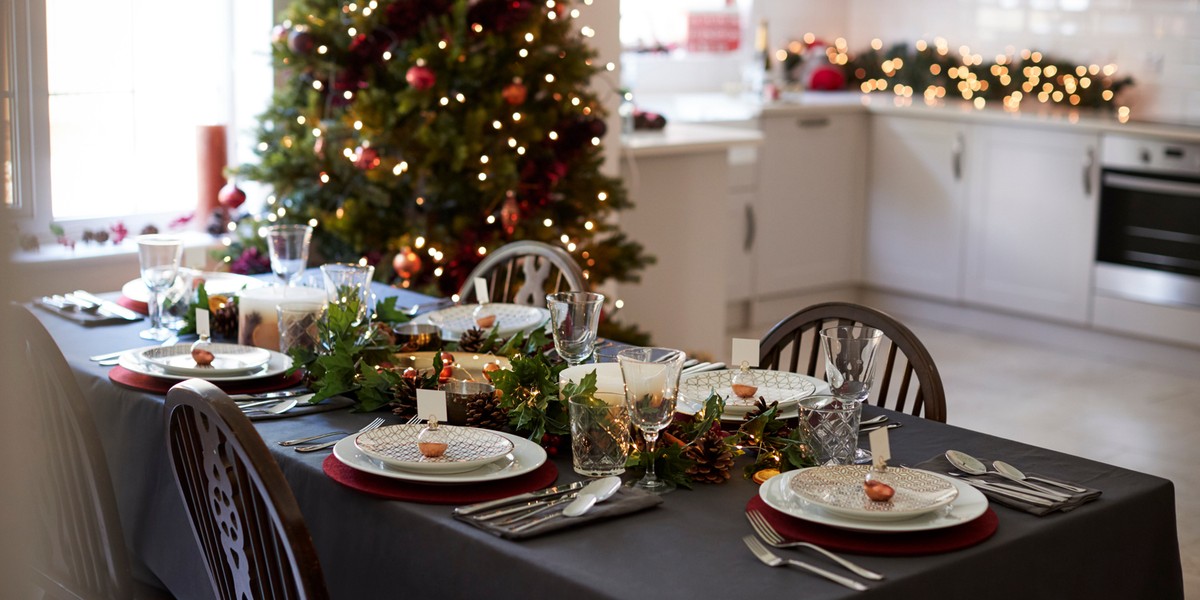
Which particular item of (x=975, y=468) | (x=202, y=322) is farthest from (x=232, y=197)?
(x=975, y=468)

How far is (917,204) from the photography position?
561cm

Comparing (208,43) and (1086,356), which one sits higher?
(208,43)

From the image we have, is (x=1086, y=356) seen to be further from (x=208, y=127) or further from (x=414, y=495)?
(x=414, y=495)

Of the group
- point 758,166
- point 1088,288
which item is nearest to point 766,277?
point 758,166

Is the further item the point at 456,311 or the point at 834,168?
the point at 834,168

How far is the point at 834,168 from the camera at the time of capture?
18.7 feet

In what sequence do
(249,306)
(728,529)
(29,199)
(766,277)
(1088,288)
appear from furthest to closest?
1. (766,277)
2. (1088,288)
3. (29,199)
4. (249,306)
5. (728,529)

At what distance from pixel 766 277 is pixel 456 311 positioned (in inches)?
A: 128

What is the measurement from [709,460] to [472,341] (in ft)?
2.25

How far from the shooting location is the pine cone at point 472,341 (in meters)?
2.15

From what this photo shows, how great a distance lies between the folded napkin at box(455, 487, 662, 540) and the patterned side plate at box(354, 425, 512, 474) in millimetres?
128

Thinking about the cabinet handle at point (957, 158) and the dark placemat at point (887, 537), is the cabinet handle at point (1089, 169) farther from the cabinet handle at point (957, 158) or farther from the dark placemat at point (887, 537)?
the dark placemat at point (887, 537)

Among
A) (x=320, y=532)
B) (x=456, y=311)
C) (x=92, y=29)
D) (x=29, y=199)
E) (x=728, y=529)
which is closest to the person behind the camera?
(x=728, y=529)

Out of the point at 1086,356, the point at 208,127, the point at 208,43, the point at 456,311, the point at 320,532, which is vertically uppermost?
the point at 208,43
